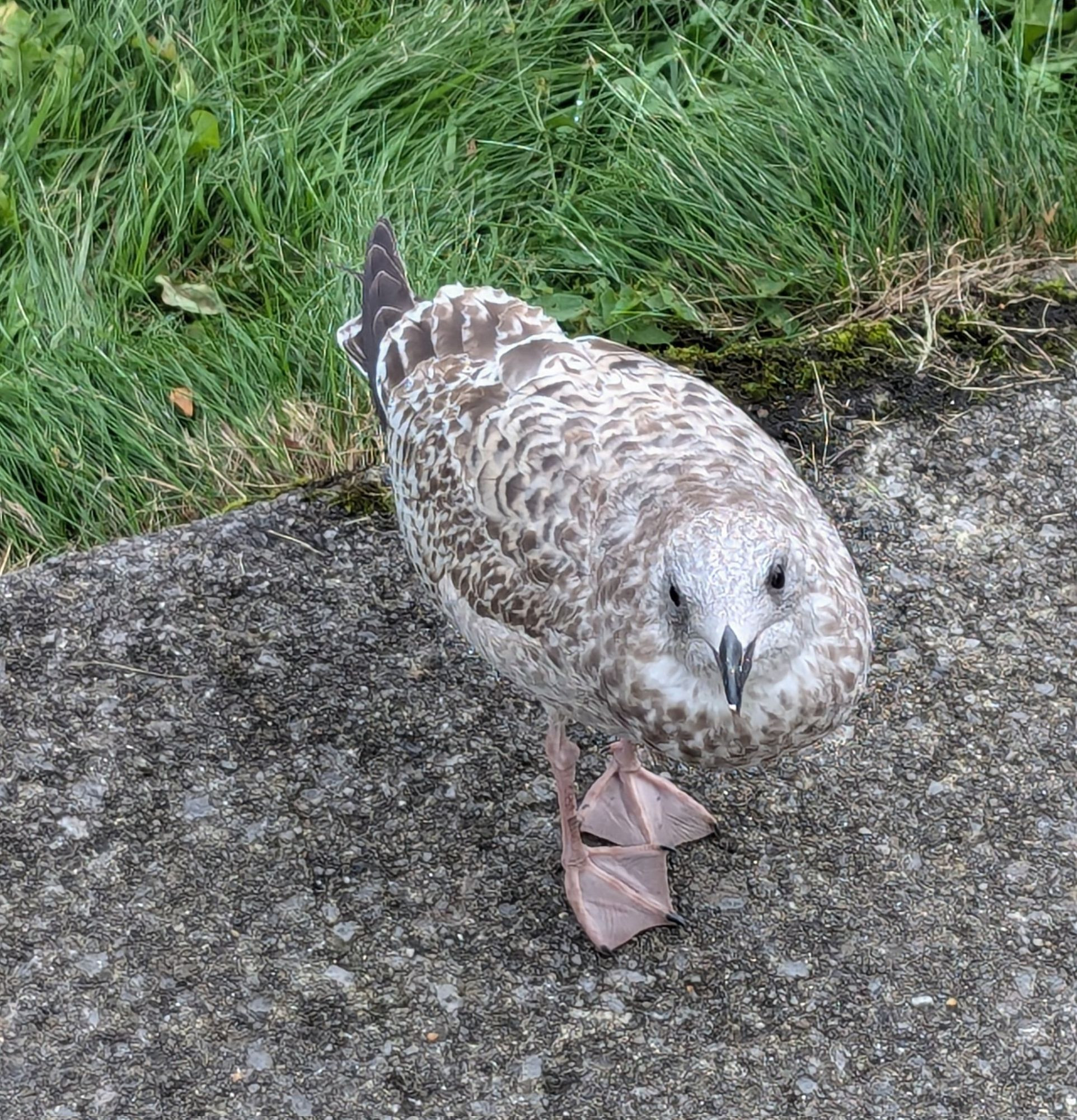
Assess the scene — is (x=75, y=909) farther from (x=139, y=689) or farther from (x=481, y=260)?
(x=481, y=260)

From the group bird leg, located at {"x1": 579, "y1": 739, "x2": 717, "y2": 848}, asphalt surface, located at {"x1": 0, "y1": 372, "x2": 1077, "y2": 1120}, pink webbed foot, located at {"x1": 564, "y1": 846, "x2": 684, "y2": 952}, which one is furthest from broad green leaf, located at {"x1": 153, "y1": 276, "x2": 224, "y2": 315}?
pink webbed foot, located at {"x1": 564, "y1": 846, "x2": 684, "y2": 952}

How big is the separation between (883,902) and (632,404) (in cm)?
136

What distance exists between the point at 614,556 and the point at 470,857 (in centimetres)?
107

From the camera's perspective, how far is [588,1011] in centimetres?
382

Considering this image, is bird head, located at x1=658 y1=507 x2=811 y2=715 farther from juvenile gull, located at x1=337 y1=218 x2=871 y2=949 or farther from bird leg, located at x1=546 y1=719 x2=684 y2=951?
bird leg, located at x1=546 y1=719 x2=684 y2=951

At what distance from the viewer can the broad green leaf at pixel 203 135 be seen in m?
5.71

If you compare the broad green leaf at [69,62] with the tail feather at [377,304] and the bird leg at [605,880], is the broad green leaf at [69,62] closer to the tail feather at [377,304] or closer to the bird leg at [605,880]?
the tail feather at [377,304]

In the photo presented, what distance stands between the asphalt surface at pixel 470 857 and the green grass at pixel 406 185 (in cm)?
50

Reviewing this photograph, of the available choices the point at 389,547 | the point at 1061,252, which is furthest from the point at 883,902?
the point at 1061,252

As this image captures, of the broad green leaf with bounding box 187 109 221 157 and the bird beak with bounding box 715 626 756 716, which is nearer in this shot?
the bird beak with bounding box 715 626 756 716

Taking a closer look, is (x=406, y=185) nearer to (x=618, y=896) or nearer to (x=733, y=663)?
(x=618, y=896)

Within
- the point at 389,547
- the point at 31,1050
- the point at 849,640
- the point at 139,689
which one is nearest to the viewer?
the point at 849,640

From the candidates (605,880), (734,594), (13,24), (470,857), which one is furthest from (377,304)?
(13,24)

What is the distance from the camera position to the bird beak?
9.90 ft
